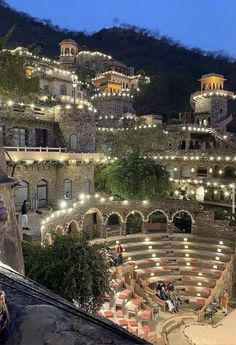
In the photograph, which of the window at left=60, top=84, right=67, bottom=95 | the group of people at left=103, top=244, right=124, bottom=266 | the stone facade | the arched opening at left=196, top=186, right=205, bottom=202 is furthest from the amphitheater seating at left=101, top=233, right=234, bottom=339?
the stone facade

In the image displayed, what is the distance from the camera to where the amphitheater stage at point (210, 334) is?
47.3 ft

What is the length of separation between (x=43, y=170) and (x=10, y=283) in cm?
2393

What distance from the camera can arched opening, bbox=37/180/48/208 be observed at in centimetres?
2820

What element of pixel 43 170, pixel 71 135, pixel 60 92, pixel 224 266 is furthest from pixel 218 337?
pixel 60 92

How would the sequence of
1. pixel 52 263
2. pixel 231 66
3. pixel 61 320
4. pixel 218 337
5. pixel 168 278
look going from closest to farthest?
pixel 61 320 → pixel 52 263 → pixel 218 337 → pixel 168 278 → pixel 231 66

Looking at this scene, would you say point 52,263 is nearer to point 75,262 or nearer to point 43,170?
point 75,262

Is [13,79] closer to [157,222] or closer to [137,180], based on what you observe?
[137,180]

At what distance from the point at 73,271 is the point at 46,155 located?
16.3 meters

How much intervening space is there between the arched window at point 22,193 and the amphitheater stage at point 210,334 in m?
16.0

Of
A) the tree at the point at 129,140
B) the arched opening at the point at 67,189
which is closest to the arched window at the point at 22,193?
the arched opening at the point at 67,189

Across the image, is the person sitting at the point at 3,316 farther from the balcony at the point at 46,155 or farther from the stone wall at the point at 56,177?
the stone wall at the point at 56,177

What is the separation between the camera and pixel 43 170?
28.3m

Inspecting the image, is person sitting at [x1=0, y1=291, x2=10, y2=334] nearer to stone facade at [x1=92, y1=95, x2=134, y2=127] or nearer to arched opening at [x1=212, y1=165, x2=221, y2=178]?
arched opening at [x1=212, y1=165, x2=221, y2=178]

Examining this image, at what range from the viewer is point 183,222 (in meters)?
30.6
